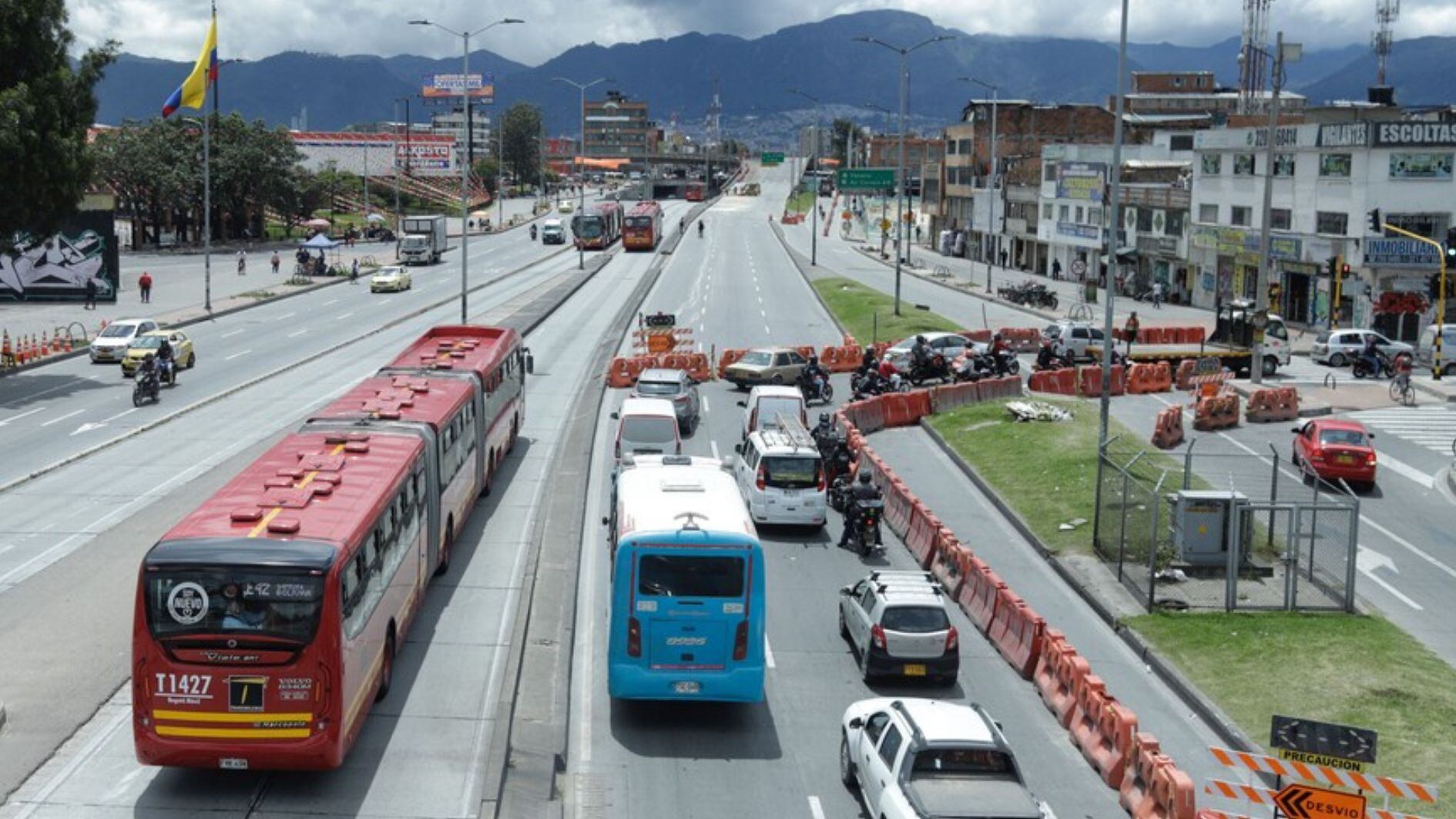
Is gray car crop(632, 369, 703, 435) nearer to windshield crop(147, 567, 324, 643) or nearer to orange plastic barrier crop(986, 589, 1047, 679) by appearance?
orange plastic barrier crop(986, 589, 1047, 679)

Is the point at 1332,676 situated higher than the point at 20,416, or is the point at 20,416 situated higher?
the point at 20,416

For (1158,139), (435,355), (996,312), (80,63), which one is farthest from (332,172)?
(435,355)

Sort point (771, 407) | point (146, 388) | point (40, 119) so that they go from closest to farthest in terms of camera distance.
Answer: point (771, 407)
point (146, 388)
point (40, 119)

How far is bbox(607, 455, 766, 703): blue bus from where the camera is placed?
734 inches

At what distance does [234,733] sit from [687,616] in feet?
18.4

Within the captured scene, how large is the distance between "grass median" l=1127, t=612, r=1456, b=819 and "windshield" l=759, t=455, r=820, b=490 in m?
7.28

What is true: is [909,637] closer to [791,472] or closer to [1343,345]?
[791,472]

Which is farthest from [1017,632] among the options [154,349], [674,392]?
[154,349]

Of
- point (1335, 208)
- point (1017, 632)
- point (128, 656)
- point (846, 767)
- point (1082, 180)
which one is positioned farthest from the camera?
point (1082, 180)

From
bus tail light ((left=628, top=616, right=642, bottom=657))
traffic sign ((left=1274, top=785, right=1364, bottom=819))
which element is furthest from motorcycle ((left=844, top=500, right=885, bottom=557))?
traffic sign ((left=1274, top=785, right=1364, bottom=819))

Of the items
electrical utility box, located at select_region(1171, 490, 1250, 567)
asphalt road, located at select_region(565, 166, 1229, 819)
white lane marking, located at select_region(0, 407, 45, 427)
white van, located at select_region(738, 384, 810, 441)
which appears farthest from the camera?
white lane marking, located at select_region(0, 407, 45, 427)

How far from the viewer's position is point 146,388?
43406mm

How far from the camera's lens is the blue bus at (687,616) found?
18.6m

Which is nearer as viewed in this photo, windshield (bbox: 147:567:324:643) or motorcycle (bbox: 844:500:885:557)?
windshield (bbox: 147:567:324:643)
